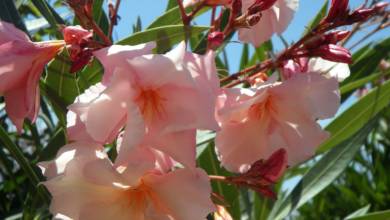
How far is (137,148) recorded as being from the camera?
2.00 feet

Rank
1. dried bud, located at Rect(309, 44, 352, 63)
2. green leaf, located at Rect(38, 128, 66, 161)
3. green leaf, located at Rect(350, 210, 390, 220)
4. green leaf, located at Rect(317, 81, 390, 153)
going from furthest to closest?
green leaf, located at Rect(317, 81, 390, 153) < green leaf, located at Rect(350, 210, 390, 220) < green leaf, located at Rect(38, 128, 66, 161) < dried bud, located at Rect(309, 44, 352, 63)

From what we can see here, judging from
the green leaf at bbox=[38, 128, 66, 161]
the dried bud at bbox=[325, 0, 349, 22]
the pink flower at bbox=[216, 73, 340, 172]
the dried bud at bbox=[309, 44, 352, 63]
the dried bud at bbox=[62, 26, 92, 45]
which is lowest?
the green leaf at bbox=[38, 128, 66, 161]

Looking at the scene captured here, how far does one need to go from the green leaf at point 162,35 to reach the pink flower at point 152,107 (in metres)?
0.32

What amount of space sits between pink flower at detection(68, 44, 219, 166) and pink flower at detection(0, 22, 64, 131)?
0.33ft

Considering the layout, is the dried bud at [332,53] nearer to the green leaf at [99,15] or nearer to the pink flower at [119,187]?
Answer: the pink flower at [119,187]

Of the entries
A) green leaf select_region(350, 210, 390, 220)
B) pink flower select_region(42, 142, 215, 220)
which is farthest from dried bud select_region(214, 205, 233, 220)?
green leaf select_region(350, 210, 390, 220)

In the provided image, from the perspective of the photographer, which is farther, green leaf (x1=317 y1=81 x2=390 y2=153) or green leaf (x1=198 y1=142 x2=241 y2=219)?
green leaf (x1=317 y1=81 x2=390 y2=153)

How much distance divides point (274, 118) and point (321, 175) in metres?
0.66

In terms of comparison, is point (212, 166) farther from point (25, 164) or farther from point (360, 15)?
point (360, 15)

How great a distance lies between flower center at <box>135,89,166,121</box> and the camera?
2.13ft

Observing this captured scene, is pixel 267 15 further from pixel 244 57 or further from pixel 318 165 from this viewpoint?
pixel 244 57

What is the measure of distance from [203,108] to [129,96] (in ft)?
0.28

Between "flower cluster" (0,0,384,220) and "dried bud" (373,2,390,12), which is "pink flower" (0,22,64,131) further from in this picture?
"dried bud" (373,2,390,12)

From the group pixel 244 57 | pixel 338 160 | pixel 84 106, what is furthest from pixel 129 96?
pixel 244 57
